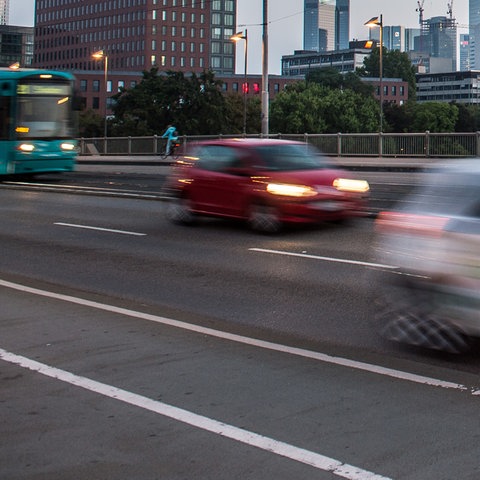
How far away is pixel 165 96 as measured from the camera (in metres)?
98.6

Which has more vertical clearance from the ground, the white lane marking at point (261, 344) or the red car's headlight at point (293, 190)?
the red car's headlight at point (293, 190)

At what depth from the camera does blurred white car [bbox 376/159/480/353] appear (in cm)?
598

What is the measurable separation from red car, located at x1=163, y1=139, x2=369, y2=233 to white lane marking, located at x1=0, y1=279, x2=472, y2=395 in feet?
16.7

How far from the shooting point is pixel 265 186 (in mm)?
13477

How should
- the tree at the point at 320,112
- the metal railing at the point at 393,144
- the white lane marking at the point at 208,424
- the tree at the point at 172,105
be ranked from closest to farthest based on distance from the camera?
the white lane marking at the point at 208,424 < the metal railing at the point at 393,144 < the tree at the point at 172,105 < the tree at the point at 320,112

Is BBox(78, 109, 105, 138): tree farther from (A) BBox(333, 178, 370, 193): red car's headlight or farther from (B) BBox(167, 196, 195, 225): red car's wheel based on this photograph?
(A) BBox(333, 178, 370, 193): red car's headlight

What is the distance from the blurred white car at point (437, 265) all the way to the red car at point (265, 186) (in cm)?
661

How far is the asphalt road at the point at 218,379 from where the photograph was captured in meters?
4.24

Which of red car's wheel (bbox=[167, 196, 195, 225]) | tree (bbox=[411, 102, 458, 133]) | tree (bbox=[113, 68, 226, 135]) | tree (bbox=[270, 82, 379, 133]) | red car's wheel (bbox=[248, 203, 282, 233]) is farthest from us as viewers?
tree (bbox=[411, 102, 458, 133])

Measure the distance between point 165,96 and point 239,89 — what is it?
80394 millimetres

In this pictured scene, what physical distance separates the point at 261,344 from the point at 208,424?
1.99 meters

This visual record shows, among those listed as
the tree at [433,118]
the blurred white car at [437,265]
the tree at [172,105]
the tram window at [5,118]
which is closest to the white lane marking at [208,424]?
the blurred white car at [437,265]

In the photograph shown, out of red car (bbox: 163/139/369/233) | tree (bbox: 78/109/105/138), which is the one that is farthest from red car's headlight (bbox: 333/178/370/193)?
tree (bbox: 78/109/105/138)

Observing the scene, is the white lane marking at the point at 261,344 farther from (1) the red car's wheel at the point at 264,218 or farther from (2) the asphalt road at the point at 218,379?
(1) the red car's wheel at the point at 264,218
